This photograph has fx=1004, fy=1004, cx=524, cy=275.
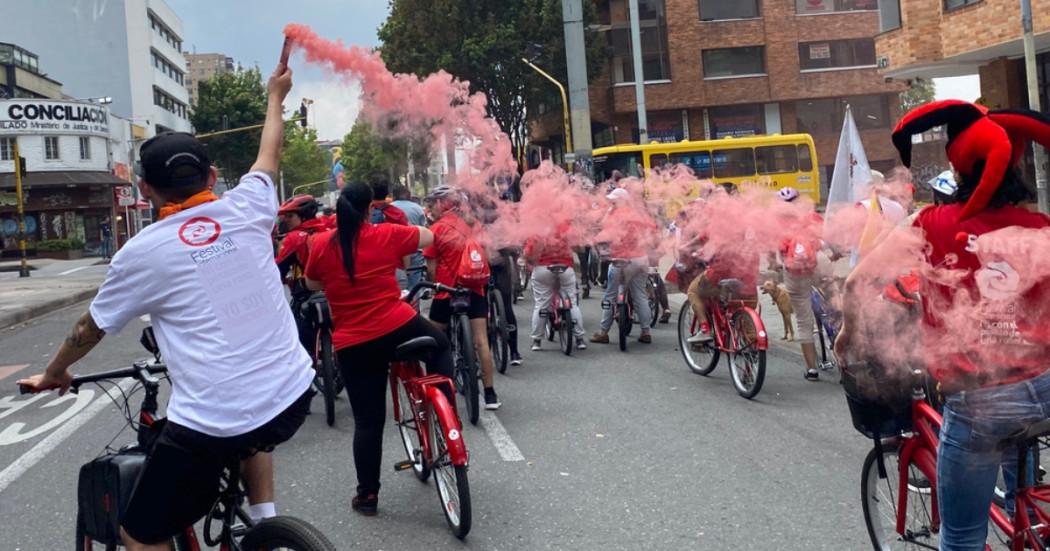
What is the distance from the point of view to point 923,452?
3590mm

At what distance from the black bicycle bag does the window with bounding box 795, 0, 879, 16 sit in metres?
48.2

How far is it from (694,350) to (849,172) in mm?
2114

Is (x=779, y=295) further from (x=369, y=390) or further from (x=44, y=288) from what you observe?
(x=44, y=288)

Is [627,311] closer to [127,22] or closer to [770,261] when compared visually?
[770,261]

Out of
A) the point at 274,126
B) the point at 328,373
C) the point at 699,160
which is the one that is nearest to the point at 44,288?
the point at 699,160

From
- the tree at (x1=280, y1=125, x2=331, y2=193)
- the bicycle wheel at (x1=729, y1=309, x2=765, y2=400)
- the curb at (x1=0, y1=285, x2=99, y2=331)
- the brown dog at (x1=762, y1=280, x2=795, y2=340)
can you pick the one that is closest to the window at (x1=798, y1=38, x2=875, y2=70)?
the curb at (x1=0, y1=285, x2=99, y2=331)

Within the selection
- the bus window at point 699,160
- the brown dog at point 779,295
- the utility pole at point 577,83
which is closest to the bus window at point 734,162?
the bus window at point 699,160

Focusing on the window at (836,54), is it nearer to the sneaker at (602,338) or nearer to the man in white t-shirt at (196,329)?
the sneaker at (602,338)

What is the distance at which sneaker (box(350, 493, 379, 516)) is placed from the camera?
540 centimetres

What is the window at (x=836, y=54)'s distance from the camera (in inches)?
1882

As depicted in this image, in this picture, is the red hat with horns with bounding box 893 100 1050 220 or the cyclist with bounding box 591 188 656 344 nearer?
the red hat with horns with bounding box 893 100 1050 220

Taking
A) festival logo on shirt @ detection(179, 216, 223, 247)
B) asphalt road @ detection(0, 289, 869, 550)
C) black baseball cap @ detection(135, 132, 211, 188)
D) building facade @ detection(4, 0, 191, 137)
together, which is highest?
building facade @ detection(4, 0, 191, 137)

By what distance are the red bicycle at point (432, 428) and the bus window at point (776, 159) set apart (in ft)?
87.1

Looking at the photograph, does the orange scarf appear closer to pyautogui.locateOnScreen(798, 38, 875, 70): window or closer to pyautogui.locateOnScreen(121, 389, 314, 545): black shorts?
pyautogui.locateOnScreen(121, 389, 314, 545): black shorts
